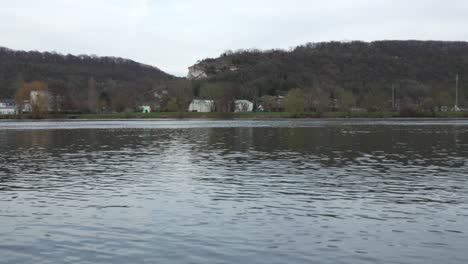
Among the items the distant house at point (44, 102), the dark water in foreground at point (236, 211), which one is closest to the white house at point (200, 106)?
the distant house at point (44, 102)

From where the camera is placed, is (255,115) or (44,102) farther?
(255,115)

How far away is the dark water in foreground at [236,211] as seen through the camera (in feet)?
42.5

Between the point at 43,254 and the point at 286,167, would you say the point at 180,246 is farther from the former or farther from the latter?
the point at 286,167

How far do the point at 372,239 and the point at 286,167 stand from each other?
54.2 ft

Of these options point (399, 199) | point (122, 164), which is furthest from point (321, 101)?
point (399, 199)

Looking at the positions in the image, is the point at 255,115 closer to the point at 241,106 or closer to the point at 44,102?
the point at 241,106

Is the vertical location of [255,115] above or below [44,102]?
below

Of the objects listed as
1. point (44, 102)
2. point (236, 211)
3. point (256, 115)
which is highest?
point (44, 102)

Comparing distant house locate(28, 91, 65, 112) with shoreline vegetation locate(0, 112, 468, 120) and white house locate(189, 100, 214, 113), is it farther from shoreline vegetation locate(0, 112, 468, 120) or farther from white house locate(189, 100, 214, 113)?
white house locate(189, 100, 214, 113)

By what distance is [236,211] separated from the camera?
17.8m

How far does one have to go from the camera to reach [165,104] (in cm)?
19788

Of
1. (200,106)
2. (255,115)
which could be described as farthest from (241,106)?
(255,115)

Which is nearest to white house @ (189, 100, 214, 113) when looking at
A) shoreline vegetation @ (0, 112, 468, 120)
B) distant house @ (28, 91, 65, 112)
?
shoreline vegetation @ (0, 112, 468, 120)

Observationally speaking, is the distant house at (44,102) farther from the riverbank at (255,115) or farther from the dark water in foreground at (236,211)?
the dark water in foreground at (236,211)
